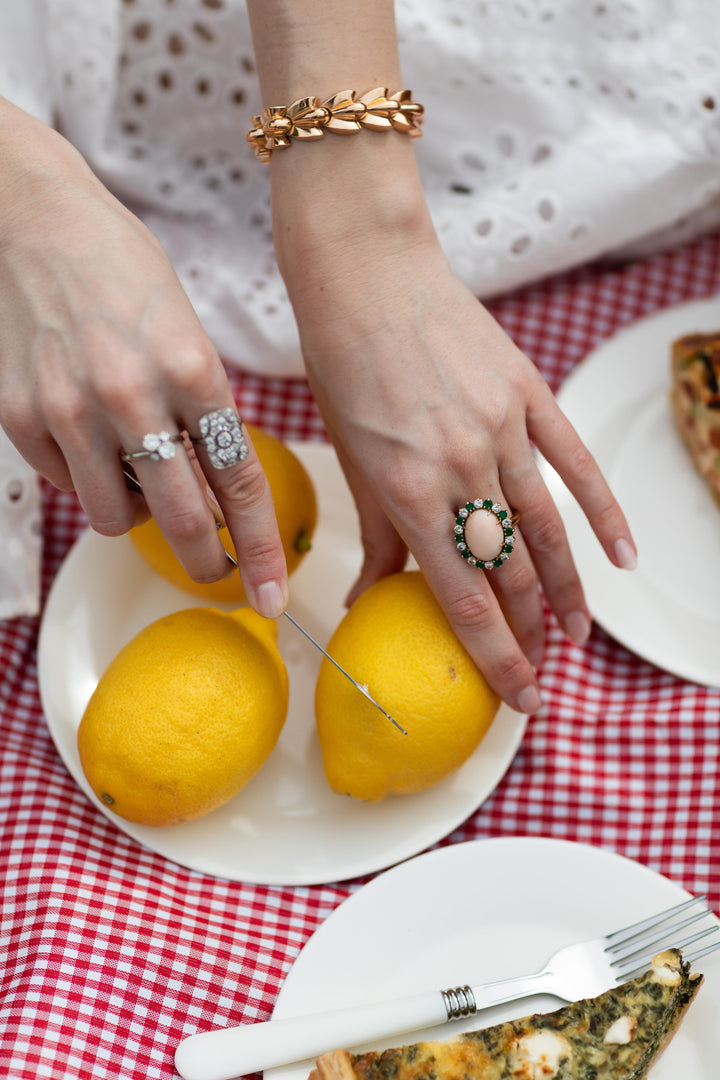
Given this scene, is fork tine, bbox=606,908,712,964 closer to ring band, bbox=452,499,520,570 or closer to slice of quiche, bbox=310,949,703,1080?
slice of quiche, bbox=310,949,703,1080

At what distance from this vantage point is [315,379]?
1035 mm

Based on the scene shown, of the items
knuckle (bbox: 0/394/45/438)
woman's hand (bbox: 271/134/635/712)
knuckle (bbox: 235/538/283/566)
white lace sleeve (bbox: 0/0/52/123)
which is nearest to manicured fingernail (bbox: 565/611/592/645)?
woman's hand (bbox: 271/134/635/712)

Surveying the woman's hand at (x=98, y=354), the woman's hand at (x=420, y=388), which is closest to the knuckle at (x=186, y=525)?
the woman's hand at (x=98, y=354)

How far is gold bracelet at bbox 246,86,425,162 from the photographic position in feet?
3.18

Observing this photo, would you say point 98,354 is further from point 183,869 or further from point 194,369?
point 183,869

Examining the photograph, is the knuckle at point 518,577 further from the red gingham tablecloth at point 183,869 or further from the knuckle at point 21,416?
the knuckle at point 21,416

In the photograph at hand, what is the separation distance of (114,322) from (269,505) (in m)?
0.21

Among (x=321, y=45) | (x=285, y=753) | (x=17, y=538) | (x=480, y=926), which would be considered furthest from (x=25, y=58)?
(x=480, y=926)

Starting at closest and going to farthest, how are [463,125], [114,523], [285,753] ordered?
[114,523] < [285,753] < [463,125]

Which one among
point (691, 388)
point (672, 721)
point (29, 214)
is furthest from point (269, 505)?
point (691, 388)

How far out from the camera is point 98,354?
757mm

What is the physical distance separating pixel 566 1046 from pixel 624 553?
0.51 m

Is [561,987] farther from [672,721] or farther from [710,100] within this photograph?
[710,100]

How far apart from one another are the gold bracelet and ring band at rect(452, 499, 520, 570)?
16.5 inches
